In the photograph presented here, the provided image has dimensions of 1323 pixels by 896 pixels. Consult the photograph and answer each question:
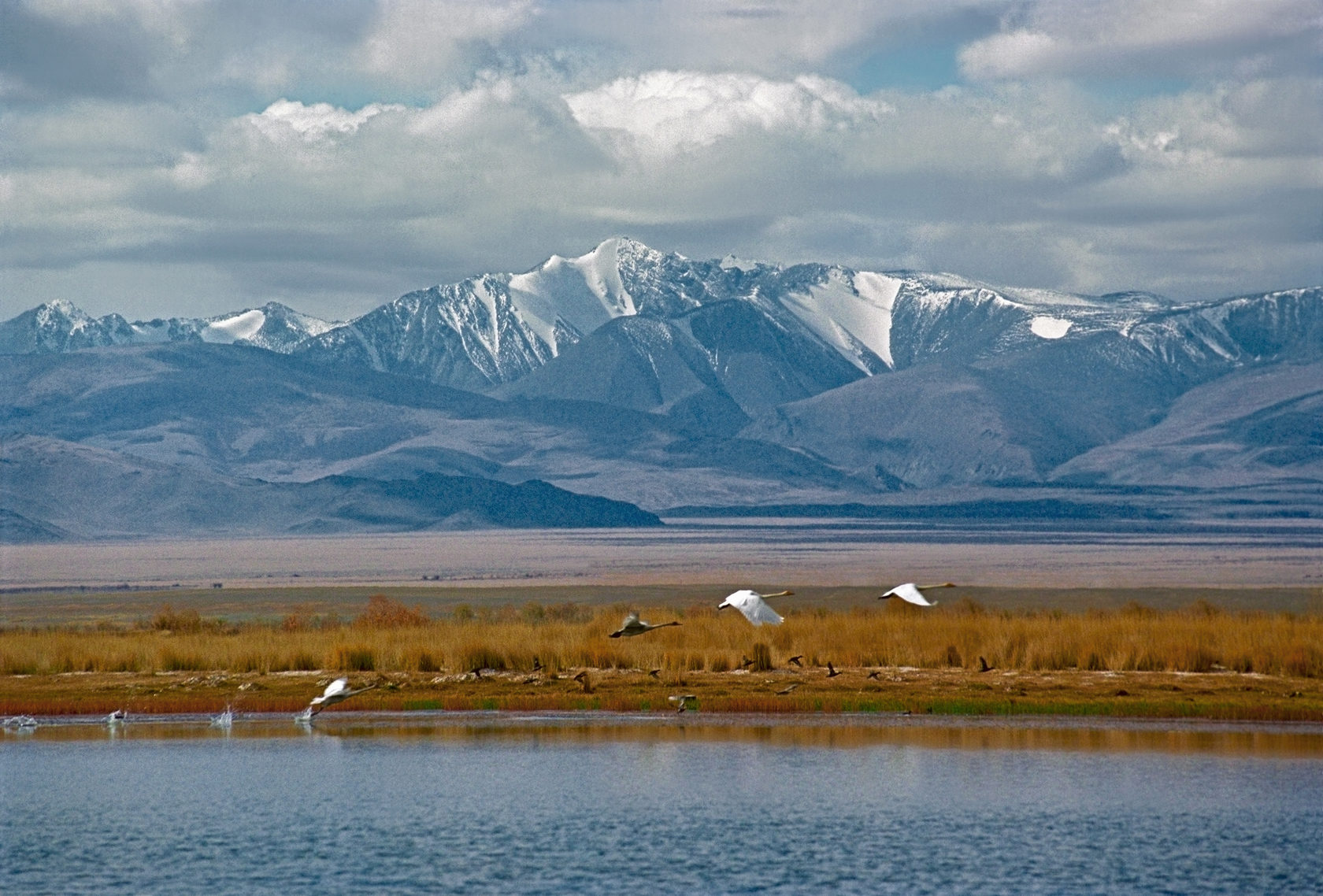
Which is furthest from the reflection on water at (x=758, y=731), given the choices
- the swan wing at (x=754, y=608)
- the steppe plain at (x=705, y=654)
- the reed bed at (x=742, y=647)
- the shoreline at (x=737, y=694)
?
the reed bed at (x=742, y=647)

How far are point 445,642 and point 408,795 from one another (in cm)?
1680

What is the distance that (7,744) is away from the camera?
Answer: 115ft

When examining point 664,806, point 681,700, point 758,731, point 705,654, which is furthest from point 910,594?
point 705,654

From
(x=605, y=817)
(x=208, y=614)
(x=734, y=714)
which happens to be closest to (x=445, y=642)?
(x=734, y=714)

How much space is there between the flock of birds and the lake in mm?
518

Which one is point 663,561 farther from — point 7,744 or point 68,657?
point 7,744

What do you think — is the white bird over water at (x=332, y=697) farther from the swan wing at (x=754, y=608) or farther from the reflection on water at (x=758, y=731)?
the swan wing at (x=754, y=608)

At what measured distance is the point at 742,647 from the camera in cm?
4572

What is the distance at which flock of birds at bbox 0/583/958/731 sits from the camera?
30484 millimetres

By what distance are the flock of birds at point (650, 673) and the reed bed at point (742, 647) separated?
99 centimetres

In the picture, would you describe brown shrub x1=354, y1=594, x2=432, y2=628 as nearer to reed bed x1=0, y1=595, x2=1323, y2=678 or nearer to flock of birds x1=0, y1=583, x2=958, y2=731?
reed bed x1=0, y1=595, x2=1323, y2=678

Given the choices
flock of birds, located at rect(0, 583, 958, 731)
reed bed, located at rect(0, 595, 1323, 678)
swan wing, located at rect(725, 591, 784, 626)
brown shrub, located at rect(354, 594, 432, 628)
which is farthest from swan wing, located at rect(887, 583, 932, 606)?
brown shrub, located at rect(354, 594, 432, 628)

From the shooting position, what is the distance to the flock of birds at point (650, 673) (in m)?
30.5

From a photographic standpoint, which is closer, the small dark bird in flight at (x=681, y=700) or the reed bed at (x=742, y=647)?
the small dark bird in flight at (x=681, y=700)
